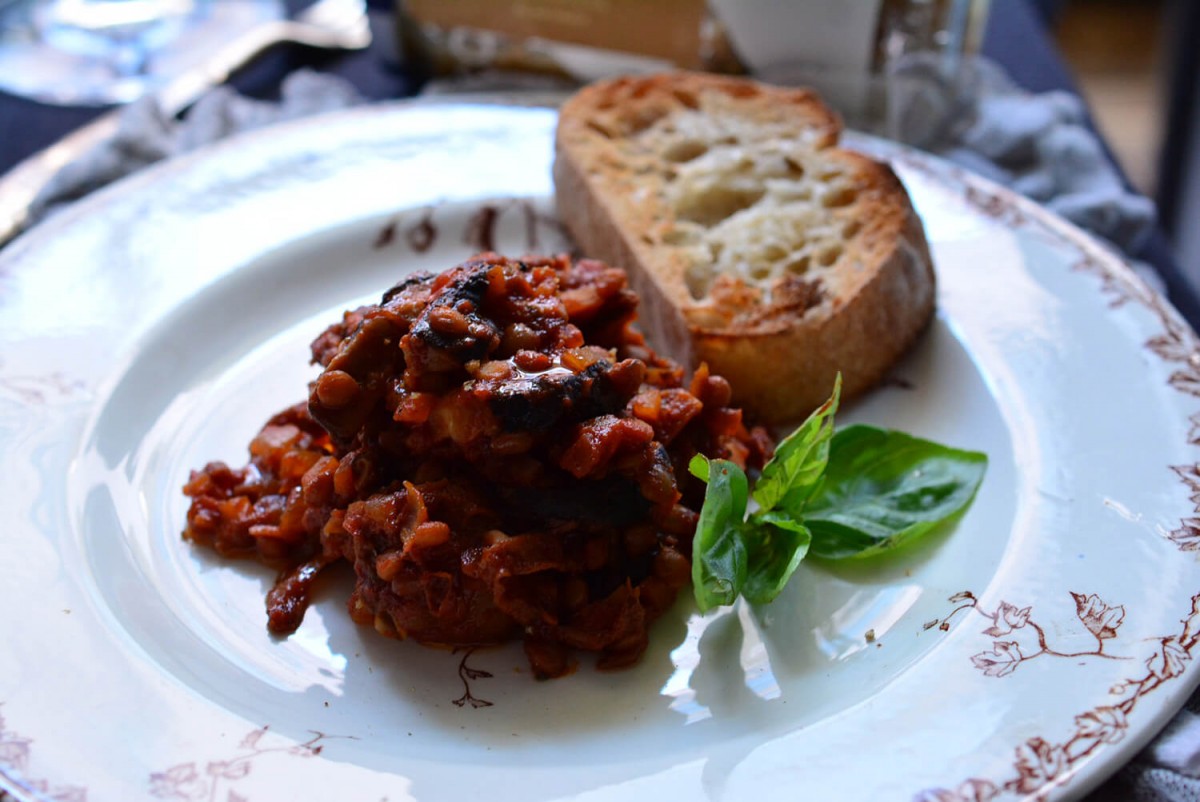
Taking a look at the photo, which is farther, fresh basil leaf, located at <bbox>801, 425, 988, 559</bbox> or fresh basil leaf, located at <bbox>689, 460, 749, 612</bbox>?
fresh basil leaf, located at <bbox>801, 425, 988, 559</bbox>

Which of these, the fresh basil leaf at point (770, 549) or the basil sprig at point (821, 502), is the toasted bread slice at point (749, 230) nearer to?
the basil sprig at point (821, 502)

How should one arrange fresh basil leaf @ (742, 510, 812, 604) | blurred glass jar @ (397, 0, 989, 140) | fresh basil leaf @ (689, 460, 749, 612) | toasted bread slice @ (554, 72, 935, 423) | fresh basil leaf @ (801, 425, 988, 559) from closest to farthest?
1. fresh basil leaf @ (689, 460, 749, 612)
2. fresh basil leaf @ (742, 510, 812, 604)
3. fresh basil leaf @ (801, 425, 988, 559)
4. toasted bread slice @ (554, 72, 935, 423)
5. blurred glass jar @ (397, 0, 989, 140)

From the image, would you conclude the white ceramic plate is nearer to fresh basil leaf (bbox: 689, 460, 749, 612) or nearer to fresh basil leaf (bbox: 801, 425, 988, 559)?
fresh basil leaf (bbox: 801, 425, 988, 559)

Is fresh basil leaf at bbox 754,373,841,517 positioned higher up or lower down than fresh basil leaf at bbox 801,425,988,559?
higher up

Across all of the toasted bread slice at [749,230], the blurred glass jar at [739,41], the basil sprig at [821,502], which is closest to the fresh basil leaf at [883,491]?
the basil sprig at [821,502]

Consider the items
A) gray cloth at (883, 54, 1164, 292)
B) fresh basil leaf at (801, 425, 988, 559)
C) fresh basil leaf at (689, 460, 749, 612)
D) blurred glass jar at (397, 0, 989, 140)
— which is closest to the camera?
fresh basil leaf at (689, 460, 749, 612)

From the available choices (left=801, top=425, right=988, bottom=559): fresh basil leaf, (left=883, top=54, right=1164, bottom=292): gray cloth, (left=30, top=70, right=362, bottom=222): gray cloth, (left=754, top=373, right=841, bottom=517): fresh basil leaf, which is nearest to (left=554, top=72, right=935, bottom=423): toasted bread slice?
(left=801, top=425, right=988, bottom=559): fresh basil leaf

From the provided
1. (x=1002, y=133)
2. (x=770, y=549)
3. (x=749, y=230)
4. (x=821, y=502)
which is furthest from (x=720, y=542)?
(x=1002, y=133)

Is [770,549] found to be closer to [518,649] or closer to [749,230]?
[518,649]
